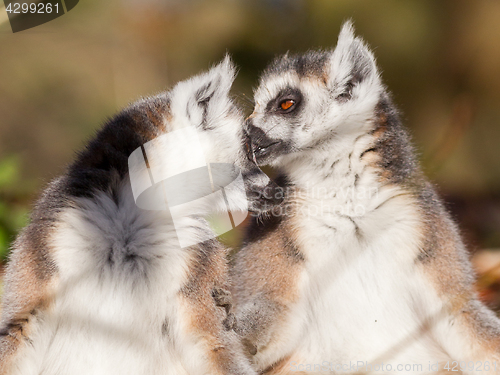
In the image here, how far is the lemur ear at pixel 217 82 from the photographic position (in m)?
1.80

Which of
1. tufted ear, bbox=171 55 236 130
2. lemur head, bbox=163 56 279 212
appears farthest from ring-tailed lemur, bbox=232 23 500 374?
tufted ear, bbox=171 55 236 130

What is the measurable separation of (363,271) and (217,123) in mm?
900

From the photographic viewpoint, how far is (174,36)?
3041 millimetres

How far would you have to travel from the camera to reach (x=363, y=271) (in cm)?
190

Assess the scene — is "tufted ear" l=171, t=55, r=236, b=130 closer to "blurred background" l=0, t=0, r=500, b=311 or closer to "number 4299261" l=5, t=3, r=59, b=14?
"blurred background" l=0, t=0, r=500, b=311

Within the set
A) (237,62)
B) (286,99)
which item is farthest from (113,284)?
(237,62)

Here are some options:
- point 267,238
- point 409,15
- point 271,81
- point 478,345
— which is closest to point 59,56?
point 271,81

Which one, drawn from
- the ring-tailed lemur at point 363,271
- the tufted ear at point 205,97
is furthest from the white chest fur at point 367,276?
the tufted ear at point 205,97

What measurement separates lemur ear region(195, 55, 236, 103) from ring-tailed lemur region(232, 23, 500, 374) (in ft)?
0.88

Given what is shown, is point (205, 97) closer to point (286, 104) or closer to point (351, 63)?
point (286, 104)

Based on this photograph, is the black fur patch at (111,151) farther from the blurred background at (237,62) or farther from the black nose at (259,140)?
the blurred background at (237,62)

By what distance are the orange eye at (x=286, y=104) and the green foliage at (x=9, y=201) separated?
65.5 inches

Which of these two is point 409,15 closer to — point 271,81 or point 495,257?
point 271,81

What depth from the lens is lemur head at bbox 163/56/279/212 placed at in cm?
175
